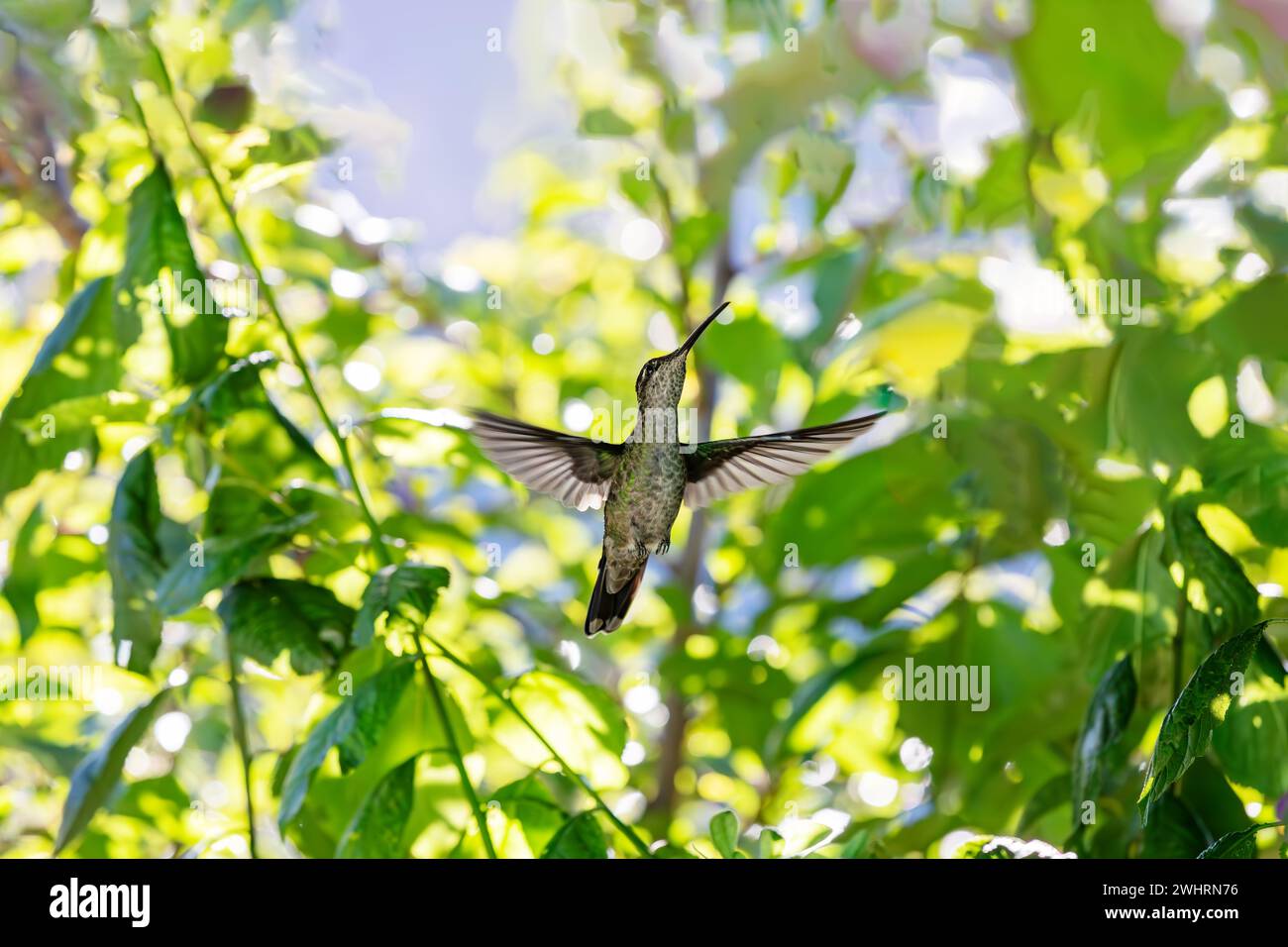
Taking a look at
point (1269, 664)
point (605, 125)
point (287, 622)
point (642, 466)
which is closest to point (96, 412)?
point (287, 622)

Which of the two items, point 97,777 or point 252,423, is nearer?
point 97,777

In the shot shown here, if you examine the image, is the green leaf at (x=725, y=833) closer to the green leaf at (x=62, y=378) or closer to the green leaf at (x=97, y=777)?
the green leaf at (x=97, y=777)

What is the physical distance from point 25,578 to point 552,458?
66 centimetres

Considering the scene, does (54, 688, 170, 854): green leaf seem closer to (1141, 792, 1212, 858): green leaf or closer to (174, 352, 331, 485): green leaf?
(174, 352, 331, 485): green leaf

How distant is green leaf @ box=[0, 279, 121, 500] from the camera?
37.2 inches

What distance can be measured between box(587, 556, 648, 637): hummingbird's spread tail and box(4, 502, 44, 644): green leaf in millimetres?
631

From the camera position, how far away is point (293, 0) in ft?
3.48

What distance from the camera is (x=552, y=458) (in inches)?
32.4

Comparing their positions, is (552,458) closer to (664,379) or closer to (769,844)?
(664,379)

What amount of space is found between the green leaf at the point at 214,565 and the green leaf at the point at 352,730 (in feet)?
0.40

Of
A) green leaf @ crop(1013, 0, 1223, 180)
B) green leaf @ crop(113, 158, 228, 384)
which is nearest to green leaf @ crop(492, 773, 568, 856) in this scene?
green leaf @ crop(113, 158, 228, 384)

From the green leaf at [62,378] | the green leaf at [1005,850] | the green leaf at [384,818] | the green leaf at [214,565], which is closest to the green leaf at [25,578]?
the green leaf at [62,378]

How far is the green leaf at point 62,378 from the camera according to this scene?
0.94 metres

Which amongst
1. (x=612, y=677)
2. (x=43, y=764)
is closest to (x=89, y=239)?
(x=43, y=764)
